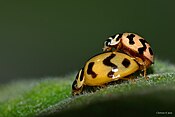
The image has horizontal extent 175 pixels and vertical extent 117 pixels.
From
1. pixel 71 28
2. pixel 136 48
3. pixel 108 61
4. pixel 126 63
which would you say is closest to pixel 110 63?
pixel 108 61

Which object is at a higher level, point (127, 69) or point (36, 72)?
point (36, 72)

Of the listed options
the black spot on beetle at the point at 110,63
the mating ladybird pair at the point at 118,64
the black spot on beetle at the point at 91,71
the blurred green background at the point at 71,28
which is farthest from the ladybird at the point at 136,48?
the blurred green background at the point at 71,28

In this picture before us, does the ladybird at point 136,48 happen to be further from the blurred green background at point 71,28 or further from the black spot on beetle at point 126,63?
the blurred green background at point 71,28

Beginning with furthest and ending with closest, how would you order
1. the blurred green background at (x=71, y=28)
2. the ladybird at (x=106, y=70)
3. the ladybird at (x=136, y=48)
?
the blurred green background at (x=71, y=28), the ladybird at (x=136, y=48), the ladybird at (x=106, y=70)

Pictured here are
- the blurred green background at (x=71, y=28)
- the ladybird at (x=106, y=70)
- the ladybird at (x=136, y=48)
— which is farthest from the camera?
the blurred green background at (x=71, y=28)

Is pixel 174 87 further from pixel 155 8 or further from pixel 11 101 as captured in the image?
pixel 155 8

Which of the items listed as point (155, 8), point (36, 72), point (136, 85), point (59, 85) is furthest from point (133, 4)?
point (136, 85)

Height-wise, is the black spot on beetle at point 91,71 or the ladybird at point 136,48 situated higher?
the ladybird at point 136,48
